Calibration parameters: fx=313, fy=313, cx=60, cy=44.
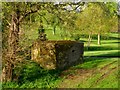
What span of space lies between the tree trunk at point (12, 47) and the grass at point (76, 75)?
0.40m

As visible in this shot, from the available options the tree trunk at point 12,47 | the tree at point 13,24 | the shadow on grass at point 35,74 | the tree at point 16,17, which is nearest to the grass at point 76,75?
the shadow on grass at point 35,74

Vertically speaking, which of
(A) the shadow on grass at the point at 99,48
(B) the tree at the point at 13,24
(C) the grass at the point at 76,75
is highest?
(B) the tree at the point at 13,24

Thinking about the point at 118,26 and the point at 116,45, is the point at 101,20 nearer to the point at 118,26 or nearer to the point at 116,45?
the point at 118,26

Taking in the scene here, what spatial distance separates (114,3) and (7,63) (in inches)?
163

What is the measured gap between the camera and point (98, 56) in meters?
13.8

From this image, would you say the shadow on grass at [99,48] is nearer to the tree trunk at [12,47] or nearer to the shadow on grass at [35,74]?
the shadow on grass at [35,74]

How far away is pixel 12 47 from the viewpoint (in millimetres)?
10398

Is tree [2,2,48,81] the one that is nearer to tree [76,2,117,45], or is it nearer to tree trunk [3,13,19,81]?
tree trunk [3,13,19,81]

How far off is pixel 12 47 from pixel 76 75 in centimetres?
253

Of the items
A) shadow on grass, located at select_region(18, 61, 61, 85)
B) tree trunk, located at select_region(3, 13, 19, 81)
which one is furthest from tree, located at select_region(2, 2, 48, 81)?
shadow on grass, located at select_region(18, 61, 61, 85)

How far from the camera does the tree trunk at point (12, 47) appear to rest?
10.3 metres

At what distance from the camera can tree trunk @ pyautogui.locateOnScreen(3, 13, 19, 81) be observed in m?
10.3

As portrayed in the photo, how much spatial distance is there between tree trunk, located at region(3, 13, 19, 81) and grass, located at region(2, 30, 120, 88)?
0.40m

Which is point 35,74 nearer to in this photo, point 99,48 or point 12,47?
point 12,47
